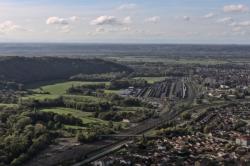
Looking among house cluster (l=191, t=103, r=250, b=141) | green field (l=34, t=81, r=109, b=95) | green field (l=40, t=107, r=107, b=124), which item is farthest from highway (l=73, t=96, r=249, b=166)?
green field (l=34, t=81, r=109, b=95)

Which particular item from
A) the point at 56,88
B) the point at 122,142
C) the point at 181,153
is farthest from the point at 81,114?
the point at 56,88

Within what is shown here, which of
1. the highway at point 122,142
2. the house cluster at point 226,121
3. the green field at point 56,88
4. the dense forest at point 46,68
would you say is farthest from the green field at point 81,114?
the dense forest at point 46,68

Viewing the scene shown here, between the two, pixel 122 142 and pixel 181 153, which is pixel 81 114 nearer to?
pixel 122 142

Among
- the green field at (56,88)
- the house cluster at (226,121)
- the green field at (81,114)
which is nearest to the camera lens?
the house cluster at (226,121)

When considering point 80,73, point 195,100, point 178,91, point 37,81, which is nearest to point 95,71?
point 80,73

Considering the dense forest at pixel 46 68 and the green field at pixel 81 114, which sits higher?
the dense forest at pixel 46 68

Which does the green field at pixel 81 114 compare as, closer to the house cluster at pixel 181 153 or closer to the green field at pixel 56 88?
the house cluster at pixel 181 153

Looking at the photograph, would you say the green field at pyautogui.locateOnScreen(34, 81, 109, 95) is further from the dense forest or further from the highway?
the highway
